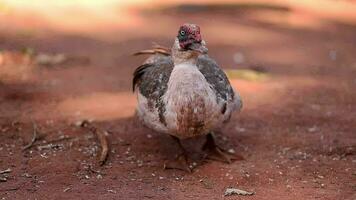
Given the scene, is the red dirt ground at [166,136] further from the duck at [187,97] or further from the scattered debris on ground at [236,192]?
the duck at [187,97]

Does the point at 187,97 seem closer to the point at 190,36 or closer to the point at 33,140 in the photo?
the point at 190,36

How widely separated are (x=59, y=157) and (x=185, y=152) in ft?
3.32

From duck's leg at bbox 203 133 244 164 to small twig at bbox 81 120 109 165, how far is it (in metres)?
0.83

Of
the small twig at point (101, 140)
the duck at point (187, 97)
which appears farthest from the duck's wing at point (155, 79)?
the small twig at point (101, 140)

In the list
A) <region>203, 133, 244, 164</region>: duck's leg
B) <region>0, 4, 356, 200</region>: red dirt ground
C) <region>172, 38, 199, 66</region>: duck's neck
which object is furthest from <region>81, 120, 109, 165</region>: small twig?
<region>172, 38, 199, 66</region>: duck's neck

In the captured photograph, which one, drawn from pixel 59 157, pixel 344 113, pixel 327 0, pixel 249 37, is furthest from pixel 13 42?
pixel 327 0

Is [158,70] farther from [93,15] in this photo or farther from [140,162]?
[93,15]

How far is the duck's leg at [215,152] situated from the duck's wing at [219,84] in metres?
0.36

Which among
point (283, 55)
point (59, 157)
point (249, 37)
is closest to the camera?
point (59, 157)

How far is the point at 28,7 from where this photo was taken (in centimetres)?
1056

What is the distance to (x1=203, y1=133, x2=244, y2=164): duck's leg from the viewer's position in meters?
4.89

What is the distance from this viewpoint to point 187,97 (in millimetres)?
4371

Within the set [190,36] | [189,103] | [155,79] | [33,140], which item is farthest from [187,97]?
[33,140]

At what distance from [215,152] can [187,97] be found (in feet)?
2.56
